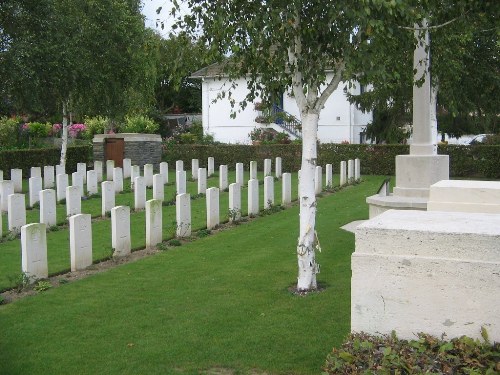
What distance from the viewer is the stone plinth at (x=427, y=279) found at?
4406 millimetres

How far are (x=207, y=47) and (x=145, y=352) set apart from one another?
4044 millimetres

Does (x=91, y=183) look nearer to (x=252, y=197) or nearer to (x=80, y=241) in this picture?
(x=252, y=197)

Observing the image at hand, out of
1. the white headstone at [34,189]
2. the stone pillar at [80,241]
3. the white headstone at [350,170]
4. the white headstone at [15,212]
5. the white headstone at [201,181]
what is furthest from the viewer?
the white headstone at [350,170]

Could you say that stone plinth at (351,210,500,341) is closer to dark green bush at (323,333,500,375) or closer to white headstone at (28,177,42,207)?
dark green bush at (323,333,500,375)

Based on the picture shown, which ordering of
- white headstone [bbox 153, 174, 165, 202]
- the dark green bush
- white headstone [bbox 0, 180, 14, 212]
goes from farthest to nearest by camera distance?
white headstone [bbox 153, 174, 165, 202] < white headstone [bbox 0, 180, 14, 212] < the dark green bush

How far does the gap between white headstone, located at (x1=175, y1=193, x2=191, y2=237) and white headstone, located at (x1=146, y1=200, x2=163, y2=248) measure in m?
0.81

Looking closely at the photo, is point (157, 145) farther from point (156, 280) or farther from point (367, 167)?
point (156, 280)

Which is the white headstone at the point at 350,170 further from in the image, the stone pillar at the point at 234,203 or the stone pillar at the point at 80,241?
the stone pillar at the point at 80,241

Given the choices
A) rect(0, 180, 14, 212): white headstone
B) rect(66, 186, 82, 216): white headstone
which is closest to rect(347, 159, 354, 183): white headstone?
rect(66, 186, 82, 216): white headstone

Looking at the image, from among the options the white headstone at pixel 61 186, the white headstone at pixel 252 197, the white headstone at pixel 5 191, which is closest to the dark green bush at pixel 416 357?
the white headstone at pixel 252 197

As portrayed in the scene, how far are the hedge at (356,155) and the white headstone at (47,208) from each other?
15.8 m

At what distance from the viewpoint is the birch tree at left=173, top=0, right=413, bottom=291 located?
25.1 feet

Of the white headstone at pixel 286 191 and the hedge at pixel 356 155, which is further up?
the hedge at pixel 356 155

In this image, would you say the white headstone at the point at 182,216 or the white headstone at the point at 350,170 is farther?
the white headstone at the point at 350,170
